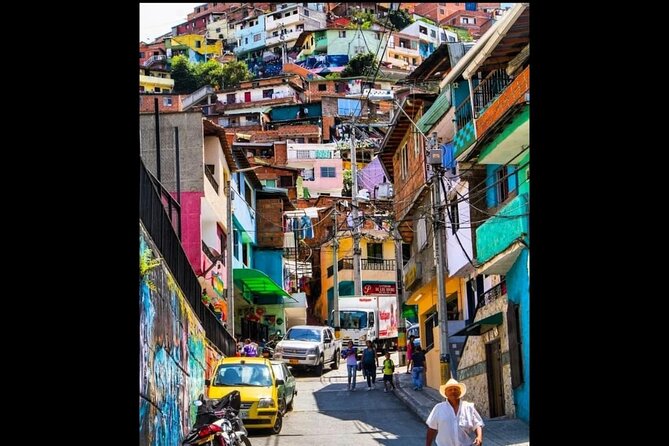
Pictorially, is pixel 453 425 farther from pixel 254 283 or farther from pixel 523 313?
pixel 254 283

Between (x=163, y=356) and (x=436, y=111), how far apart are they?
15.6 m

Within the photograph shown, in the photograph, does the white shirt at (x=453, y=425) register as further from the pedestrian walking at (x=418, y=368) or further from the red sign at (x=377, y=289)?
the red sign at (x=377, y=289)

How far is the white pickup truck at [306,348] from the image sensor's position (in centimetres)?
3209

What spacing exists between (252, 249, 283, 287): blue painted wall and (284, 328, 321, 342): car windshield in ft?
46.8

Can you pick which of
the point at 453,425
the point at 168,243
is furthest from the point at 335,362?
the point at 453,425

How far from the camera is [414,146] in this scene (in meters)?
32.1

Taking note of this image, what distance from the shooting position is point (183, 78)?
110 metres

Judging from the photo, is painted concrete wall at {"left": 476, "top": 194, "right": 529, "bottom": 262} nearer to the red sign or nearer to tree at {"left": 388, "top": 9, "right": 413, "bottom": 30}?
the red sign

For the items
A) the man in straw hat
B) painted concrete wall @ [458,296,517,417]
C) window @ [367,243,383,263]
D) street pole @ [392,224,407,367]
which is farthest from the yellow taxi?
window @ [367,243,383,263]

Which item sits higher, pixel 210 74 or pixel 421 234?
pixel 210 74

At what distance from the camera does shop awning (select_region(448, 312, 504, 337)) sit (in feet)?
68.3

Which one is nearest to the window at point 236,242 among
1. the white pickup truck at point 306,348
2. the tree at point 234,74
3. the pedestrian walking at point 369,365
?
the white pickup truck at point 306,348
